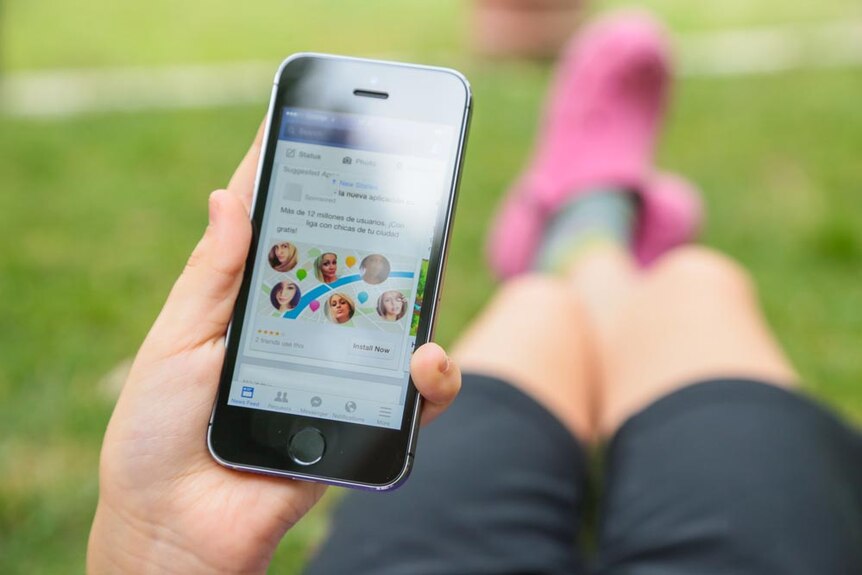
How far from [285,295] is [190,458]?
0.15m

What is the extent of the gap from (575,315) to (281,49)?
217 cm

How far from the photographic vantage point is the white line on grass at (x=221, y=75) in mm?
2559

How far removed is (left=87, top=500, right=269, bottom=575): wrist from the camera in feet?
2.15

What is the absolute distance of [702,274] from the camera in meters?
Answer: 1.22

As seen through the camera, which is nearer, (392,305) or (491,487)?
(392,305)

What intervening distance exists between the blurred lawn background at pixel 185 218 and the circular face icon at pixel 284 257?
58 centimetres

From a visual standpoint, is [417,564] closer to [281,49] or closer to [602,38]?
[602,38]

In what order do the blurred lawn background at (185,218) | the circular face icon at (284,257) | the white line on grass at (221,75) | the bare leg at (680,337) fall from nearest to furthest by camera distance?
the circular face icon at (284,257) → the bare leg at (680,337) → the blurred lawn background at (185,218) → the white line on grass at (221,75)

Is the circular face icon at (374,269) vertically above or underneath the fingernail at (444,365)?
above

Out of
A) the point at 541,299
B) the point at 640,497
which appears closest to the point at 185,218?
the point at 541,299

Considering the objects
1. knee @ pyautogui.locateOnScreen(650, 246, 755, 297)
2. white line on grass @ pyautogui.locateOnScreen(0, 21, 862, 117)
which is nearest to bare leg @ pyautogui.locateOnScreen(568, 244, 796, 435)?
knee @ pyautogui.locateOnScreen(650, 246, 755, 297)

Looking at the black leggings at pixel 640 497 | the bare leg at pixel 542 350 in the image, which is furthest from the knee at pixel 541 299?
the black leggings at pixel 640 497

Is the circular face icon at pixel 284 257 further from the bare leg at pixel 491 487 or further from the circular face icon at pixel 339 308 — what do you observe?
the bare leg at pixel 491 487

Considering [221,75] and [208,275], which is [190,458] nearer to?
[208,275]
